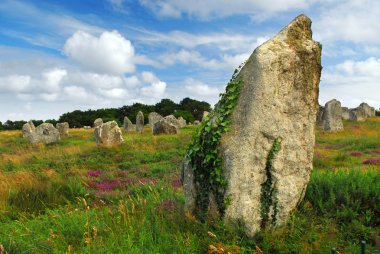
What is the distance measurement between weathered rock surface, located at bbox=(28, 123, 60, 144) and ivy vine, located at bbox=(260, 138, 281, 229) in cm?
3364

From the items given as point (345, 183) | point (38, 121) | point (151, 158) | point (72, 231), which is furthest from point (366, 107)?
point (38, 121)

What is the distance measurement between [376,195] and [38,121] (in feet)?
314

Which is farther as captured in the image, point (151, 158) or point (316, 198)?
point (151, 158)

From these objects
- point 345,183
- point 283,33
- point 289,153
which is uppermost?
point 283,33

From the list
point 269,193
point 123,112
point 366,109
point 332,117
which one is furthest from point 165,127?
point 123,112

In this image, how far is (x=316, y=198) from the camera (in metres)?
8.23

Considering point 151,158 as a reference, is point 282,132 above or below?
above

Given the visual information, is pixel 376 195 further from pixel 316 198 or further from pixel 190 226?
pixel 190 226

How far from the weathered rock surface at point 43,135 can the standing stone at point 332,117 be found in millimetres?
27103

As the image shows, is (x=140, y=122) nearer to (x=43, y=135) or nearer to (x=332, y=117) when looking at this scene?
(x=43, y=135)

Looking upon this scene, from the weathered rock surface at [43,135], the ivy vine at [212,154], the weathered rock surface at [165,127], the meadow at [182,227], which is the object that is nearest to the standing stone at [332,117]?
the weathered rock surface at [165,127]

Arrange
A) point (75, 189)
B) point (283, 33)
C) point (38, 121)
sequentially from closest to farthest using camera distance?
point (283, 33)
point (75, 189)
point (38, 121)

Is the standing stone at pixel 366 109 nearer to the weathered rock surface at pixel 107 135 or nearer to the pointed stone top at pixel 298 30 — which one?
the weathered rock surface at pixel 107 135

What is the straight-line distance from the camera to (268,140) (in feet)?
23.1
